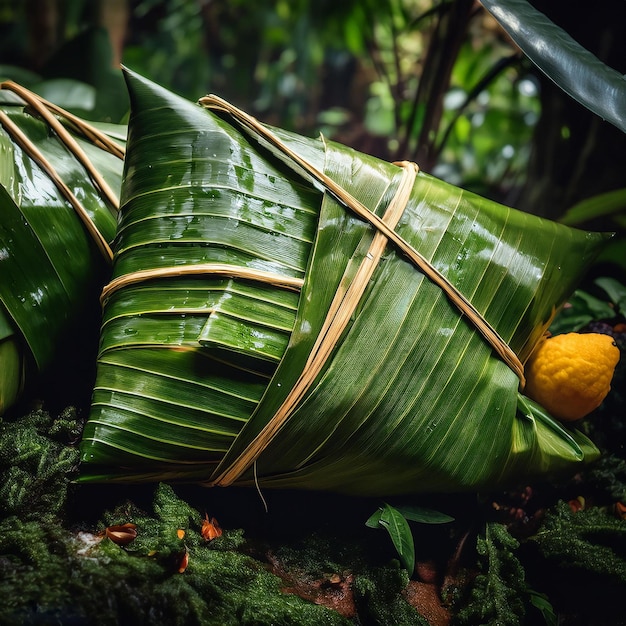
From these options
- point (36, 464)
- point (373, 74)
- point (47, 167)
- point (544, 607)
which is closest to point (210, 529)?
point (36, 464)

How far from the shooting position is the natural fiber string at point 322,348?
79cm

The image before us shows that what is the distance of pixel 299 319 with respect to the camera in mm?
797

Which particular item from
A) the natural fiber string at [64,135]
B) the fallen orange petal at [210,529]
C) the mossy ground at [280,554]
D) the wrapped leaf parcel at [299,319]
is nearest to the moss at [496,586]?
the mossy ground at [280,554]

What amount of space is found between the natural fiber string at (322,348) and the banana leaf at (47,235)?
16.2 inches

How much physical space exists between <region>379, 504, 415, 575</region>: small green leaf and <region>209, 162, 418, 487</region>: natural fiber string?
28cm

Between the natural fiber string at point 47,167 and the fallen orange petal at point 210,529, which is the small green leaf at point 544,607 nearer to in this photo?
the fallen orange petal at point 210,529

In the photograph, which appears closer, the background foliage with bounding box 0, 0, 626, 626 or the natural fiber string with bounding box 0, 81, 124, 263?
the background foliage with bounding box 0, 0, 626, 626

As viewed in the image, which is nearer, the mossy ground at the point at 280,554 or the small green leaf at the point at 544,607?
the mossy ground at the point at 280,554

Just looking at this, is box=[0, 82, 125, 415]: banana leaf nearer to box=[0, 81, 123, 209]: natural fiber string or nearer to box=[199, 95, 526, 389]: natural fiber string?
box=[0, 81, 123, 209]: natural fiber string

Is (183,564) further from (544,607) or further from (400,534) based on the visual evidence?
(544,607)

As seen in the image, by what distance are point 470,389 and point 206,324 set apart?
49cm

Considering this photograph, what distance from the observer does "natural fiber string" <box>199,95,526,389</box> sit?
843 millimetres

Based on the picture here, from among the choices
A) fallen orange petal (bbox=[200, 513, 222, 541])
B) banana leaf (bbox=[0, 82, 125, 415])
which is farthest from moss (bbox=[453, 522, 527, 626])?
banana leaf (bbox=[0, 82, 125, 415])

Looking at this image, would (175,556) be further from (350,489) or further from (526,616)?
(526,616)
